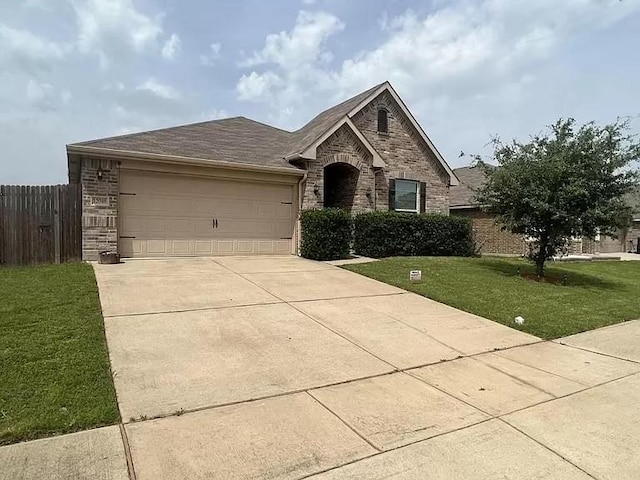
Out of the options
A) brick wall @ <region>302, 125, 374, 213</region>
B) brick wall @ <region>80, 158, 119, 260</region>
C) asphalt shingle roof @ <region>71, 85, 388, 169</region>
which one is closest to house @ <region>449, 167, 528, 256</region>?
brick wall @ <region>302, 125, 374, 213</region>

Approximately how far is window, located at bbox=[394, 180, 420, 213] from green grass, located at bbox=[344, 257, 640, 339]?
376 centimetres

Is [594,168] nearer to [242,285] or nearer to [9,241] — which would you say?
[242,285]

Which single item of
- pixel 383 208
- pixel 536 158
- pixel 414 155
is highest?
pixel 414 155

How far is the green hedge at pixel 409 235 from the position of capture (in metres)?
13.6

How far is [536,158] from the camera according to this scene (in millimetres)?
10555

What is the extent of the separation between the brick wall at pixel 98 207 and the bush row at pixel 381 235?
524cm

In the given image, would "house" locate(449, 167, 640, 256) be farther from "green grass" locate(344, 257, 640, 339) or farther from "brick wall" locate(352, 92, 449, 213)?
"green grass" locate(344, 257, 640, 339)

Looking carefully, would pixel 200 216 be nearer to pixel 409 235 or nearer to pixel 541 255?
pixel 409 235

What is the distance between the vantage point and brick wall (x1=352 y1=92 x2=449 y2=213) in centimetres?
1595

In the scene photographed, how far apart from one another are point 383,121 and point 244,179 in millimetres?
6506

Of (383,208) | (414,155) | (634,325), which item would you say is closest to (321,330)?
(634,325)

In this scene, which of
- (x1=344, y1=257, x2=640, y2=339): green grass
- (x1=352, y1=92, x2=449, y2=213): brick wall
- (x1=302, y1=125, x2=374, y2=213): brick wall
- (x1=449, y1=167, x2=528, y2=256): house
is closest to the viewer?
(x1=344, y1=257, x2=640, y2=339): green grass

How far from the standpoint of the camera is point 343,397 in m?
3.96

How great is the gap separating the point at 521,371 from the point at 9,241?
11045 mm
